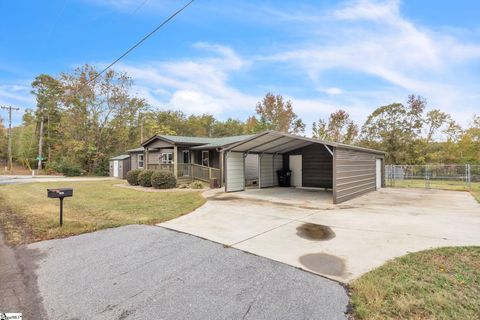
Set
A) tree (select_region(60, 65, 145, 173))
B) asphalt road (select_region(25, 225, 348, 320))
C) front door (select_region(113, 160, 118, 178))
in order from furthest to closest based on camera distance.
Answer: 1. tree (select_region(60, 65, 145, 173))
2. front door (select_region(113, 160, 118, 178))
3. asphalt road (select_region(25, 225, 348, 320))

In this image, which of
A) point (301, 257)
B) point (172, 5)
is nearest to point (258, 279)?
point (301, 257)

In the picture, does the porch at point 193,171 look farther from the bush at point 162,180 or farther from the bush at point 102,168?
the bush at point 102,168

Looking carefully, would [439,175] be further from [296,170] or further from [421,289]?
[421,289]

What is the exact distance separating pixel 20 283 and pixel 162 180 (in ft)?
34.4

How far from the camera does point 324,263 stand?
358 centimetres

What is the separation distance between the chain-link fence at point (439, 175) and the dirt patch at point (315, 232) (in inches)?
513

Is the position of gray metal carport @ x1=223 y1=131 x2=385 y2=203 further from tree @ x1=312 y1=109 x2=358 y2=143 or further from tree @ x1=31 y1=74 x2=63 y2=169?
tree @ x1=31 y1=74 x2=63 y2=169

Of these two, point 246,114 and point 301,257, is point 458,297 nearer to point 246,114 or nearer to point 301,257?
point 301,257

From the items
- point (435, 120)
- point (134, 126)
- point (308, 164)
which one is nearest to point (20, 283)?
point (308, 164)

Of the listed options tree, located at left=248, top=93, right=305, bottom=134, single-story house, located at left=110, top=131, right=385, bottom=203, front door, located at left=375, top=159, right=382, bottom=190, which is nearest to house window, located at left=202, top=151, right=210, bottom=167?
single-story house, located at left=110, top=131, right=385, bottom=203

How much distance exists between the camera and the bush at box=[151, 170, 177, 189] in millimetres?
13422

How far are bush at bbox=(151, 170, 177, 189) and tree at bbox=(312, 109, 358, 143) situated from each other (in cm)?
2350

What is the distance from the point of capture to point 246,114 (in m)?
39.1

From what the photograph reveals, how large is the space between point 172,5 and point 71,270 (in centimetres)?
602
